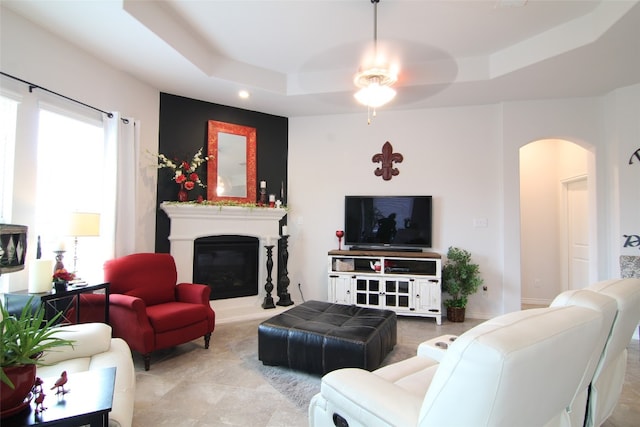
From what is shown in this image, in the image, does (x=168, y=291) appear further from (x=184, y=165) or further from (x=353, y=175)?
(x=353, y=175)

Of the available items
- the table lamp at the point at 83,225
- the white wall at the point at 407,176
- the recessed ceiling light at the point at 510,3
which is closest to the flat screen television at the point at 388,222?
the white wall at the point at 407,176

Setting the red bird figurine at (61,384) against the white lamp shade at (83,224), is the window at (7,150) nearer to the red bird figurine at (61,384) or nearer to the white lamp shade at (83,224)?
the white lamp shade at (83,224)

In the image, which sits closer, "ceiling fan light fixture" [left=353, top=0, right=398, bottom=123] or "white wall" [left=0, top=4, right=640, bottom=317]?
"ceiling fan light fixture" [left=353, top=0, right=398, bottom=123]

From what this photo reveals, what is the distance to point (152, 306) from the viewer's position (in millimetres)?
3035

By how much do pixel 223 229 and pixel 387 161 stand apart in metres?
2.47

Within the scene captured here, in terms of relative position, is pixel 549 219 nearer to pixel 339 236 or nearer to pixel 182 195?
pixel 339 236

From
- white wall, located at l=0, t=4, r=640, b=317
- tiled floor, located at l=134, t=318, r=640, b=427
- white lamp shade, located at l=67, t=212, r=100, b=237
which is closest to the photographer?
tiled floor, located at l=134, t=318, r=640, b=427

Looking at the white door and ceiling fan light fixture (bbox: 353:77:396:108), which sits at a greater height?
ceiling fan light fixture (bbox: 353:77:396:108)

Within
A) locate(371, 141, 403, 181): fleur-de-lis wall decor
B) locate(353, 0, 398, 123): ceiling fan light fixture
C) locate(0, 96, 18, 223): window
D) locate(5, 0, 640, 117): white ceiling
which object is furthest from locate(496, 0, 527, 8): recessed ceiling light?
locate(0, 96, 18, 223): window

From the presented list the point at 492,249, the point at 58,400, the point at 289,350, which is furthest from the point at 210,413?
the point at 492,249

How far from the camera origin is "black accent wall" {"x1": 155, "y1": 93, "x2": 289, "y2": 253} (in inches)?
153

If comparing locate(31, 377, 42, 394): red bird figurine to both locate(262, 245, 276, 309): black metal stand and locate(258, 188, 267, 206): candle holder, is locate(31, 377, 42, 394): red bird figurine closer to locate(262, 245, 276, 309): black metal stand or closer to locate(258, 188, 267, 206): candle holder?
locate(262, 245, 276, 309): black metal stand

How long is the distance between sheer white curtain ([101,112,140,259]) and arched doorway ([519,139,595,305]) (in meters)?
5.13

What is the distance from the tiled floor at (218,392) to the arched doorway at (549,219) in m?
1.65
